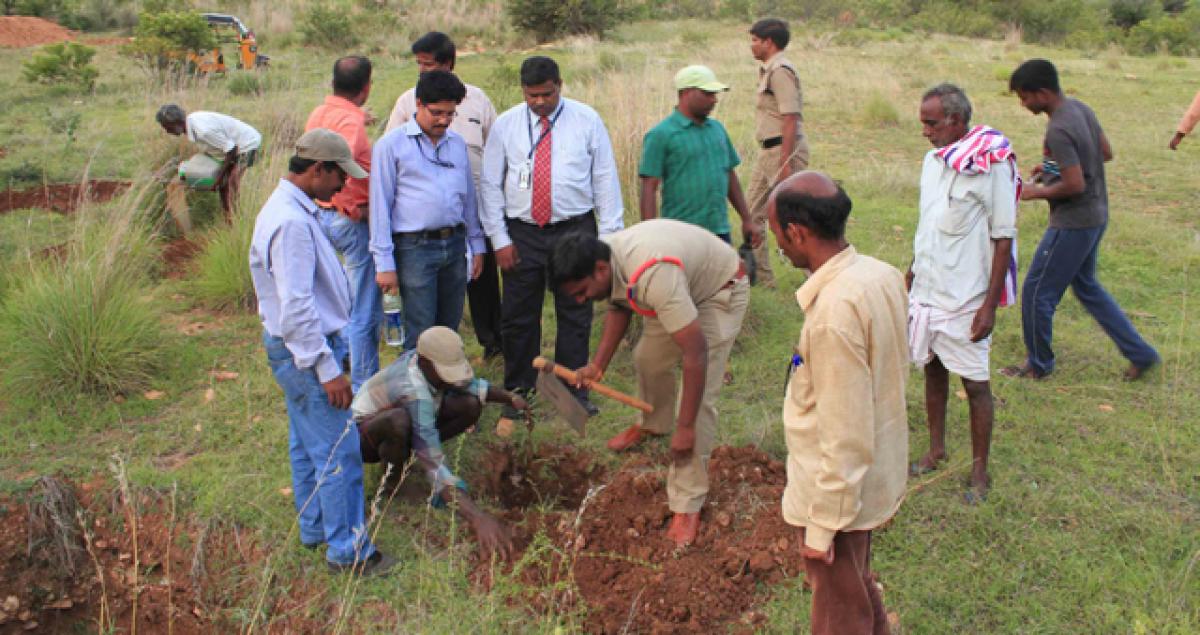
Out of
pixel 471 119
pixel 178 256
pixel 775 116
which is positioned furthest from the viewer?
pixel 178 256

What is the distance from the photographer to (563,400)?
394 cm

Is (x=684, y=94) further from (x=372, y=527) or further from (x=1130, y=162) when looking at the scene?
(x=1130, y=162)

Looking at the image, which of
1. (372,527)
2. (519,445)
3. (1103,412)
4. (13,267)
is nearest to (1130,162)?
(1103,412)

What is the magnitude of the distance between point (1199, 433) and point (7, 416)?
20.2 ft

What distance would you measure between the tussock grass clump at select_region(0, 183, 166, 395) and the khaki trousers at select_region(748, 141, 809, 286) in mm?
3930

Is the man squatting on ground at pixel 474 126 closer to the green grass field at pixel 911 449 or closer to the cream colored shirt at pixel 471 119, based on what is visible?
the cream colored shirt at pixel 471 119

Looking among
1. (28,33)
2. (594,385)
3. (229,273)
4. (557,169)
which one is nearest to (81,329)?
(229,273)

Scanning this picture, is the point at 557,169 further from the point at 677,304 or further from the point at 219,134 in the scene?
the point at 219,134

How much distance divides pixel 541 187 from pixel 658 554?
1.89 meters

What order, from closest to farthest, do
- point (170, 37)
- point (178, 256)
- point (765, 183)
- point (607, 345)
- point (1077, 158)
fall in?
point (607, 345), point (1077, 158), point (765, 183), point (178, 256), point (170, 37)

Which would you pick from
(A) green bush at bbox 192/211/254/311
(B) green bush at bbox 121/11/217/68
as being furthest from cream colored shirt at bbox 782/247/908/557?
(B) green bush at bbox 121/11/217/68

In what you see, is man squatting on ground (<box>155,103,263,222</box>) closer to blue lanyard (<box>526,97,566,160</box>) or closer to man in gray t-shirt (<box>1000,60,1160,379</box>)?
blue lanyard (<box>526,97,566,160</box>)

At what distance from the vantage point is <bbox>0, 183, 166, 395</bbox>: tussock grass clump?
4605mm

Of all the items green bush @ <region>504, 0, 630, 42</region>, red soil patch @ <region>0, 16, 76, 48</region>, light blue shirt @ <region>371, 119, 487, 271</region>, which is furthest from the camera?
green bush @ <region>504, 0, 630, 42</region>
